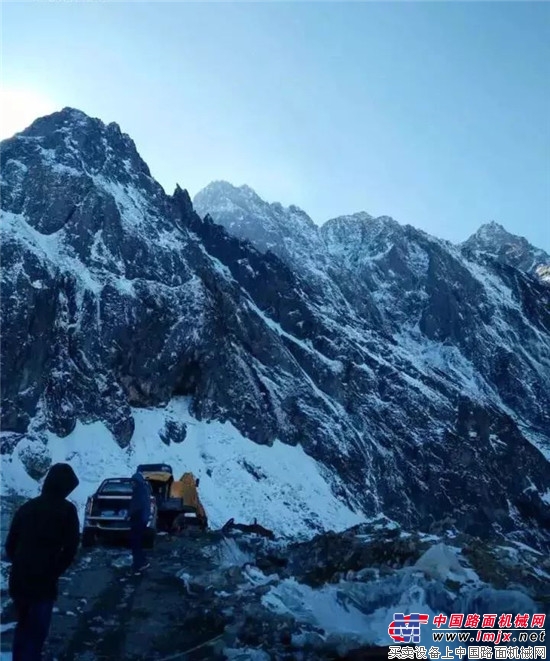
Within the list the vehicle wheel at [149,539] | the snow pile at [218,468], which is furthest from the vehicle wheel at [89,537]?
the snow pile at [218,468]

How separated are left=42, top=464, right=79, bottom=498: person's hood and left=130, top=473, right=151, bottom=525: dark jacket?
24.3 feet

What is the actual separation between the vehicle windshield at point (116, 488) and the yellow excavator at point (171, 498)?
4214mm

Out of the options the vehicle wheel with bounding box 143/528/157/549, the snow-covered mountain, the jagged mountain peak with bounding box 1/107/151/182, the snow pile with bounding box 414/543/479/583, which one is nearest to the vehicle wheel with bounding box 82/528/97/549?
the vehicle wheel with bounding box 143/528/157/549

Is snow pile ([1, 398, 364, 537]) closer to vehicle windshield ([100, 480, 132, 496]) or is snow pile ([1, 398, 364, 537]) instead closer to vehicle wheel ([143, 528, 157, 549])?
vehicle windshield ([100, 480, 132, 496])

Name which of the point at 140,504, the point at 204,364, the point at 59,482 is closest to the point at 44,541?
the point at 59,482

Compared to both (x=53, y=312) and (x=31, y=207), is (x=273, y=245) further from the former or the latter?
(x=53, y=312)

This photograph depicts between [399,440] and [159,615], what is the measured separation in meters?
69.1

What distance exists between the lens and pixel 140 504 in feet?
48.3

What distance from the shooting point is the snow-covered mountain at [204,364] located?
5550 centimetres

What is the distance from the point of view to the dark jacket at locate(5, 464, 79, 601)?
6.74 metres

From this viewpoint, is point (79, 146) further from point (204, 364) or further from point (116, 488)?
point (116, 488)

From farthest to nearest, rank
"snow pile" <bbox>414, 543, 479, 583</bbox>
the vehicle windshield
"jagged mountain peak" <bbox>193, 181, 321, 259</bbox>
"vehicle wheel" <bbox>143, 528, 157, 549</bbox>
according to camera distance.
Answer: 1. "jagged mountain peak" <bbox>193, 181, 321, 259</bbox>
2. the vehicle windshield
3. "vehicle wheel" <bbox>143, 528, 157, 549</bbox>
4. "snow pile" <bbox>414, 543, 479, 583</bbox>

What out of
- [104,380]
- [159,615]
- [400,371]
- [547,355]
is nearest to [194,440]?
[104,380]

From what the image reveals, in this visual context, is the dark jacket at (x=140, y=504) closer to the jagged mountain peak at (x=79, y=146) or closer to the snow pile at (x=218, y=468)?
the snow pile at (x=218, y=468)
